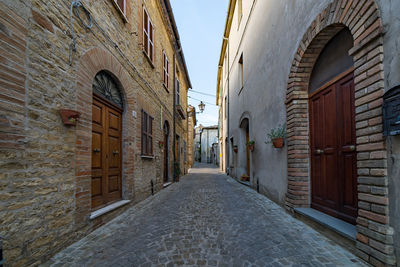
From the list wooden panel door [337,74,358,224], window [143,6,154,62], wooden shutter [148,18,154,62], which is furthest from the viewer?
wooden shutter [148,18,154,62]

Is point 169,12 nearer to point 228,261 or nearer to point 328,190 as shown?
point 328,190

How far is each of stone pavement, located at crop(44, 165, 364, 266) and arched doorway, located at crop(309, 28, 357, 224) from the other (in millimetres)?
633

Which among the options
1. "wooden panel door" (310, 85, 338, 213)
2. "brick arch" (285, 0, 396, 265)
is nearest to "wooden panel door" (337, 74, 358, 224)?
"wooden panel door" (310, 85, 338, 213)

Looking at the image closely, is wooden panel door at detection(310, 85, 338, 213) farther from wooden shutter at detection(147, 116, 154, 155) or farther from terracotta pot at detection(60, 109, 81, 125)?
wooden shutter at detection(147, 116, 154, 155)

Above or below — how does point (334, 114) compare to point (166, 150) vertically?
above

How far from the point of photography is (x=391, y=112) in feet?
6.02

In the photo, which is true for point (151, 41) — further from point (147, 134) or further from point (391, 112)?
point (391, 112)

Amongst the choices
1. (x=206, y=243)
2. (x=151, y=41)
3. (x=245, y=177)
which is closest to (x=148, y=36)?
(x=151, y=41)

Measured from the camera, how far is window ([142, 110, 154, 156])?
557cm

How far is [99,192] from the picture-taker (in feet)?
11.8

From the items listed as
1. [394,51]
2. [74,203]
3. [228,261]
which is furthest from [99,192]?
[394,51]

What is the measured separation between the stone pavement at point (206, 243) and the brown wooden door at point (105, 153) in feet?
1.80

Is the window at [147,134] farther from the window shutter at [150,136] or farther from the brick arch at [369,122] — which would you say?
the brick arch at [369,122]

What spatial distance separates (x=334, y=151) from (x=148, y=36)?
5780mm
